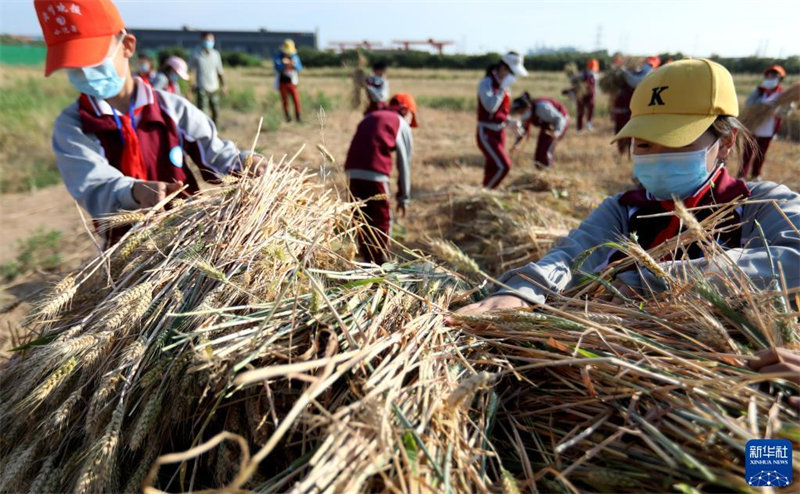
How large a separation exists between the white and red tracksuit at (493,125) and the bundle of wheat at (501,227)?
2.38 feet

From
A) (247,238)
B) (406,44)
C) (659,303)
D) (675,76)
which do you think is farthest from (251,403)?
(406,44)

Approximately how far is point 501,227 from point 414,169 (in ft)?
14.3

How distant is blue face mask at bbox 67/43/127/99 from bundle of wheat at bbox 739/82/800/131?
7.50 metres

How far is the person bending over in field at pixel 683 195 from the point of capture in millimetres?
1360

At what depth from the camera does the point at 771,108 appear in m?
6.81

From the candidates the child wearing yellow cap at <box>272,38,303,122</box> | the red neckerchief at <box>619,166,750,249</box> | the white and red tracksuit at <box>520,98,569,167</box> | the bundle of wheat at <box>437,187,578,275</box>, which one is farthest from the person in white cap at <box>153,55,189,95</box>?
the red neckerchief at <box>619,166,750,249</box>

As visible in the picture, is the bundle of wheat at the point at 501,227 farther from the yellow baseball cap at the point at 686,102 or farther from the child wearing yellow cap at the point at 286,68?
the child wearing yellow cap at the point at 286,68

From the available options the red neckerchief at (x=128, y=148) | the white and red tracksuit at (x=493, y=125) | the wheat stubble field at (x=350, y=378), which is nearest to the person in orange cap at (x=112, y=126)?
the red neckerchief at (x=128, y=148)

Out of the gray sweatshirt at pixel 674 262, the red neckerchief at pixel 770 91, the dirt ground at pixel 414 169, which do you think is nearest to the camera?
the gray sweatshirt at pixel 674 262

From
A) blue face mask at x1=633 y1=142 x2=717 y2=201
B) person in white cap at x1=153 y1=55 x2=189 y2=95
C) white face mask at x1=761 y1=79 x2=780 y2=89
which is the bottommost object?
blue face mask at x1=633 y1=142 x2=717 y2=201

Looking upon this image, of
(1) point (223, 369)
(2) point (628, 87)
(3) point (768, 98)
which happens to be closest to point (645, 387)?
(1) point (223, 369)

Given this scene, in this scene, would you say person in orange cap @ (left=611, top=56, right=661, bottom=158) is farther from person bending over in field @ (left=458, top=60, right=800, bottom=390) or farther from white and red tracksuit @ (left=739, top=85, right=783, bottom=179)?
person bending over in field @ (left=458, top=60, right=800, bottom=390)

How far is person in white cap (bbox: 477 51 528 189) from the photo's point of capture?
6293mm

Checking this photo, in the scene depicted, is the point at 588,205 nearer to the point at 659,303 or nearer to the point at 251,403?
the point at 659,303
